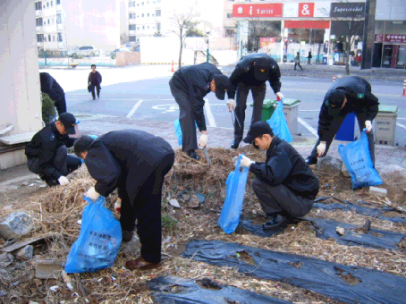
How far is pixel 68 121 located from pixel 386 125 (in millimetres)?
5367

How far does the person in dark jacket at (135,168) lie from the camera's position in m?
2.78

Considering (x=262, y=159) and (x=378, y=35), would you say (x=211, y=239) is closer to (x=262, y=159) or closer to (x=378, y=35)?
(x=262, y=159)

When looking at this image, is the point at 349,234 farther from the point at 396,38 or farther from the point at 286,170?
the point at 396,38

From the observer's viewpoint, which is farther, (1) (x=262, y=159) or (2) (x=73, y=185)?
(1) (x=262, y=159)

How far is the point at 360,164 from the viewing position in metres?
4.92

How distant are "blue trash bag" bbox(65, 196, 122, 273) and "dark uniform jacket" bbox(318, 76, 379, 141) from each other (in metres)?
3.33

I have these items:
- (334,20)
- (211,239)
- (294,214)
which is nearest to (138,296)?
(211,239)

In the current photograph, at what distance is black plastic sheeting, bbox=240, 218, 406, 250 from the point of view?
3.59 metres

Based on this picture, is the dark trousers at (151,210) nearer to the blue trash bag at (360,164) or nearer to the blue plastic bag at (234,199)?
the blue plastic bag at (234,199)

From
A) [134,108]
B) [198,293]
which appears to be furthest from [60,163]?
[134,108]

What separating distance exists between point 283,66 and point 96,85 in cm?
1730

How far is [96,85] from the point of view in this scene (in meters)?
13.8

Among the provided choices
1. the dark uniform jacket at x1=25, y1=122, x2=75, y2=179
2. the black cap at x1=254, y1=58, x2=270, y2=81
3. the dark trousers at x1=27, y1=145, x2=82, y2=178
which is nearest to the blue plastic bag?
the dark uniform jacket at x1=25, y1=122, x2=75, y2=179

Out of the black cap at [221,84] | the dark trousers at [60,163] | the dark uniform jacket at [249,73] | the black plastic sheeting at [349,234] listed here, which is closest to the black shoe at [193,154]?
the black cap at [221,84]
